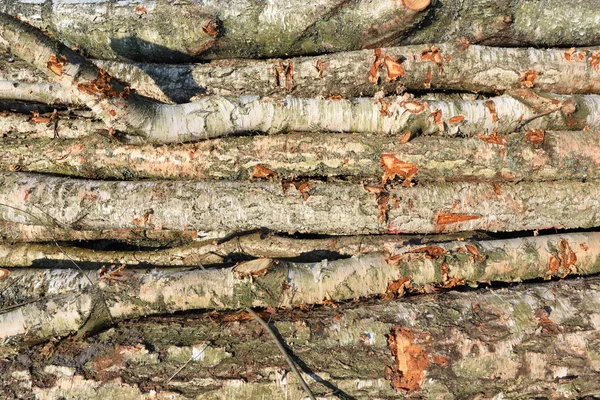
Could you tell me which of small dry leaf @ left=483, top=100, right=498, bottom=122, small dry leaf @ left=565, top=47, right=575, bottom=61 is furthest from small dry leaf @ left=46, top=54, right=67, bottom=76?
small dry leaf @ left=565, top=47, right=575, bottom=61

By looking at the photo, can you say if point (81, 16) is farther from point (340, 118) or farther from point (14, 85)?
point (340, 118)

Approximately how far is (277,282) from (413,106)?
1552 millimetres

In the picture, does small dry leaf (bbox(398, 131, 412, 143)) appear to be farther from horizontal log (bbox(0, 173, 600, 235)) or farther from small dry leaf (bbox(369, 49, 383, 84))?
small dry leaf (bbox(369, 49, 383, 84))

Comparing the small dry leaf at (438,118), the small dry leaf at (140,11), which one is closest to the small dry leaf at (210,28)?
the small dry leaf at (140,11)

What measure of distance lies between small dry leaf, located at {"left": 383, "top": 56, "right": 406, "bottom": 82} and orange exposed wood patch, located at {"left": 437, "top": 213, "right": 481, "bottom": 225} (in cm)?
113

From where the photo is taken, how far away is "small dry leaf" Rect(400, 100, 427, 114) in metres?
3.03

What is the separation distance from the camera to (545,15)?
3510mm

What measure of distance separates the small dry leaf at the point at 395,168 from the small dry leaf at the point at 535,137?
34.8 inches

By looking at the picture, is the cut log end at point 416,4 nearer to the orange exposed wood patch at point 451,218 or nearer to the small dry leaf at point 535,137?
the small dry leaf at point 535,137

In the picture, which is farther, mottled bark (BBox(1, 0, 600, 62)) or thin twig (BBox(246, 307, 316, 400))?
mottled bark (BBox(1, 0, 600, 62))

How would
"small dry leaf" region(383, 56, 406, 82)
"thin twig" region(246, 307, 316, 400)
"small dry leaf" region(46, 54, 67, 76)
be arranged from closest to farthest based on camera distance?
"thin twig" region(246, 307, 316, 400) < "small dry leaf" region(46, 54, 67, 76) < "small dry leaf" region(383, 56, 406, 82)

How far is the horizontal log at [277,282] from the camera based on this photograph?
257 cm

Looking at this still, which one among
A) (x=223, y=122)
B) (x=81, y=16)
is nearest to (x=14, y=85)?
(x=81, y=16)

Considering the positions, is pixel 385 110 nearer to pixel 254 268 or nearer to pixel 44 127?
pixel 254 268
